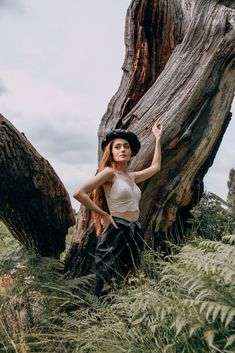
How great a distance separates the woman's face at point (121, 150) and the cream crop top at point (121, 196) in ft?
0.62

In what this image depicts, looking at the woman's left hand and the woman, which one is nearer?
the woman

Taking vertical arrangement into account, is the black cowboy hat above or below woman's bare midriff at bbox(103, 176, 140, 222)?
above

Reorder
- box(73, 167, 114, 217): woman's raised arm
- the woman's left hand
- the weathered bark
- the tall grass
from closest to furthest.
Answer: the tall grass → box(73, 167, 114, 217): woman's raised arm → the weathered bark → the woman's left hand

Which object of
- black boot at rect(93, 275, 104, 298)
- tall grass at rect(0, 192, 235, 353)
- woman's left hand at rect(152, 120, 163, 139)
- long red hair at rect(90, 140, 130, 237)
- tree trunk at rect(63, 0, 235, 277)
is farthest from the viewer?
tree trunk at rect(63, 0, 235, 277)

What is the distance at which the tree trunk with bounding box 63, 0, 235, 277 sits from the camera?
8.02 m

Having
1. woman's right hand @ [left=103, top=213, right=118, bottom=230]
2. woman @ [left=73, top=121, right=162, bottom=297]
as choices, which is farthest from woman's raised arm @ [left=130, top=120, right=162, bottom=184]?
woman's right hand @ [left=103, top=213, right=118, bottom=230]

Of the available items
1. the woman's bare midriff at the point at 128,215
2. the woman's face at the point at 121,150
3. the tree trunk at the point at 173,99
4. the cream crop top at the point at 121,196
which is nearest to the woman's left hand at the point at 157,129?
Answer: the tree trunk at the point at 173,99

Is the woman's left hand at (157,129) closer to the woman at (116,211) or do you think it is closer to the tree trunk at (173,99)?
the tree trunk at (173,99)

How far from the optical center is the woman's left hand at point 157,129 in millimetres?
7580

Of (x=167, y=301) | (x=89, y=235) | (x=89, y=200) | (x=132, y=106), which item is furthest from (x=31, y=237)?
(x=167, y=301)

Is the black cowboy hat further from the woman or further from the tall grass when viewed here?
the tall grass

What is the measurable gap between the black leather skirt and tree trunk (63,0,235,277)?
3.70 ft

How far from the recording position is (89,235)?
7594mm

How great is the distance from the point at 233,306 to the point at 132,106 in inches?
197
